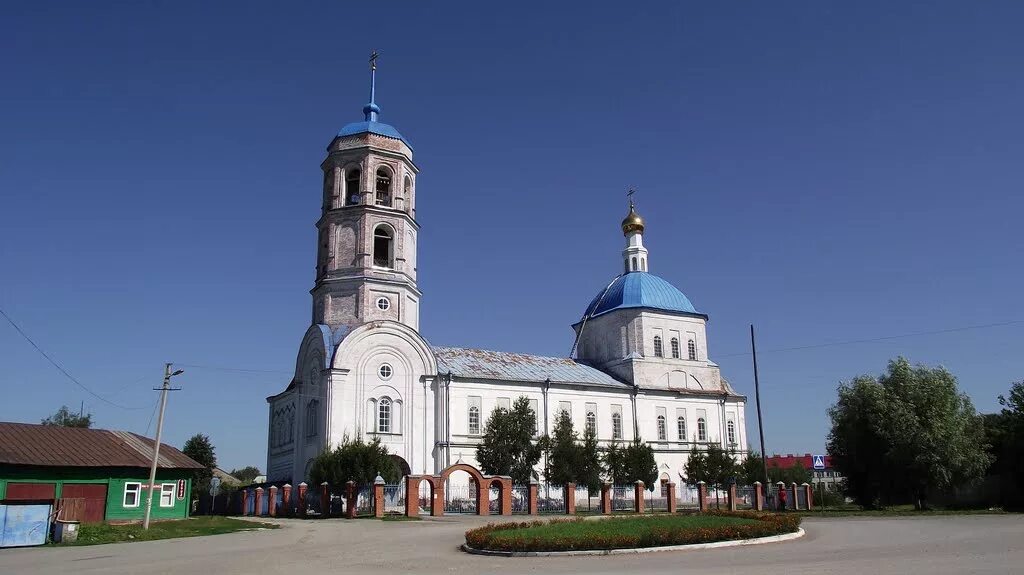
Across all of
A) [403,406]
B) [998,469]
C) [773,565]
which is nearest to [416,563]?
[773,565]

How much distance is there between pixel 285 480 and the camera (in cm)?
3872

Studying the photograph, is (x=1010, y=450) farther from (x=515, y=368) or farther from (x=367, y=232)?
(x=367, y=232)

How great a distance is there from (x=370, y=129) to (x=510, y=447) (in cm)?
1677

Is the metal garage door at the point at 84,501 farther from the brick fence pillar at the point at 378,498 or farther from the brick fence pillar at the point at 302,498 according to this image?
the brick fence pillar at the point at 378,498

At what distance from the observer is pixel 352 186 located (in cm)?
3922

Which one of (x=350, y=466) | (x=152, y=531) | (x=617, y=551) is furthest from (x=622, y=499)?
(x=617, y=551)

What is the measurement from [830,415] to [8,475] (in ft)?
111

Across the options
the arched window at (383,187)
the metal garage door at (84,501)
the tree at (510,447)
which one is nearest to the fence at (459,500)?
the tree at (510,447)

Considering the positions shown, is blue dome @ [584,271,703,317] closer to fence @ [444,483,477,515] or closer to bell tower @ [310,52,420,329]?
bell tower @ [310,52,420,329]

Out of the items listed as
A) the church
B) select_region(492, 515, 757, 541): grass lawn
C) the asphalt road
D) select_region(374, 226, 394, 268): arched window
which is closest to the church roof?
the church

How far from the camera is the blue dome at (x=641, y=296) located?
158ft

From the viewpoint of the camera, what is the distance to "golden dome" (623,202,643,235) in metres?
51.8

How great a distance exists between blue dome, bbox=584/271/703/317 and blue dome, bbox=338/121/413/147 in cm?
1698

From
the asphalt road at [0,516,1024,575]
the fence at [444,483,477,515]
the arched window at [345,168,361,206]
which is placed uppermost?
the arched window at [345,168,361,206]
